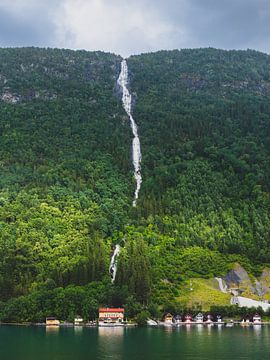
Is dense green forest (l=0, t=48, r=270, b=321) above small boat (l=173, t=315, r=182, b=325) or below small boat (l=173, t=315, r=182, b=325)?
above

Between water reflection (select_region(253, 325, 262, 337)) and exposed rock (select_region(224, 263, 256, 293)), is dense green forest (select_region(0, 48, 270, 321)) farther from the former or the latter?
water reflection (select_region(253, 325, 262, 337))

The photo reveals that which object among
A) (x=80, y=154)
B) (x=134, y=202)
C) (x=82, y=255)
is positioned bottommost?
(x=82, y=255)

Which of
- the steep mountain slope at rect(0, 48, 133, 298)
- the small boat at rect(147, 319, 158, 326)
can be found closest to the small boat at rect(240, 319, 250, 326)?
the small boat at rect(147, 319, 158, 326)

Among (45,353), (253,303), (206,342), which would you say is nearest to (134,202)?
(253,303)

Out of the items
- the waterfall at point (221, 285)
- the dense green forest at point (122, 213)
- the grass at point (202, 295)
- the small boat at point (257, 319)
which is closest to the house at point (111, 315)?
the dense green forest at point (122, 213)

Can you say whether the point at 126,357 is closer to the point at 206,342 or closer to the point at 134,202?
the point at 206,342

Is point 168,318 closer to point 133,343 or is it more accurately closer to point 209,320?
point 209,320
